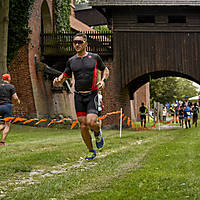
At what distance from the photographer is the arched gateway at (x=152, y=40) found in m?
22.3

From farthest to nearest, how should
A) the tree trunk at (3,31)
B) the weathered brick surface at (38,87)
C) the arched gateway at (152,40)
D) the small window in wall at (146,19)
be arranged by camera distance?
the small window in wall at (146,19) → the arched gateway at (152,40) → the weathered brick surface at (38,87) → the tree trunk at (3,31)

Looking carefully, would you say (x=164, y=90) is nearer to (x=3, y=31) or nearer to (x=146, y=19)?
(x=146, y=19)

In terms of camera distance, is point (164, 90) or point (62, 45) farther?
point (164, 90)

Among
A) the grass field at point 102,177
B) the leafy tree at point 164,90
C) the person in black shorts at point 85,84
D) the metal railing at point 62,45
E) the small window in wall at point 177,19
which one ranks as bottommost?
the grass field at point 102,177

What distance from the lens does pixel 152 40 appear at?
22.6m

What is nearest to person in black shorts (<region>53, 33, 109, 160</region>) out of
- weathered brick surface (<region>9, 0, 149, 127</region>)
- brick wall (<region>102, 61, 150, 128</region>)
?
weathered brick surface (<region>9, 0, 149, 127</region>)

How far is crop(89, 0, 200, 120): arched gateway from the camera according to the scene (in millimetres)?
22328

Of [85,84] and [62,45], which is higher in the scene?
[62,45]

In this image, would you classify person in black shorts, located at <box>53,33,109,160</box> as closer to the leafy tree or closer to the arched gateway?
the arched gateway

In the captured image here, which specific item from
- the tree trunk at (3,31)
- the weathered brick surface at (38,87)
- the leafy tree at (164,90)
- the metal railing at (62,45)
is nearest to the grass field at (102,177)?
the tree trunk at (3,31)

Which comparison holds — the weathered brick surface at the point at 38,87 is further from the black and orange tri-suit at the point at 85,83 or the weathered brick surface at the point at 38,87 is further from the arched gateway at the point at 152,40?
the black and orange tri-suit at the point at 85,83

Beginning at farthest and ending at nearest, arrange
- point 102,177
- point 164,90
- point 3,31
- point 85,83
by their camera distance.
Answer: point 164,90, point 3,31, point 85,83, point 102,177

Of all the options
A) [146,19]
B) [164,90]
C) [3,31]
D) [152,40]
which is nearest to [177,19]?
[146,19]

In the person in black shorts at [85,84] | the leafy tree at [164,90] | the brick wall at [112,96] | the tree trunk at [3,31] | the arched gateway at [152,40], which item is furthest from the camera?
the leafy tree at [164,90]
